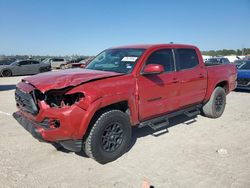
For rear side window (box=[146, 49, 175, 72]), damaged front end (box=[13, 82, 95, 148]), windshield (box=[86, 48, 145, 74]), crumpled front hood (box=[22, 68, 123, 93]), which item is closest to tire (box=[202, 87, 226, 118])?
rear side window (box=[146, 49, 175, 72])

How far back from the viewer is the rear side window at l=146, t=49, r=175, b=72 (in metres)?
5.01

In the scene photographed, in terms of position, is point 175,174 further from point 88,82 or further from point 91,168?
point 88,82

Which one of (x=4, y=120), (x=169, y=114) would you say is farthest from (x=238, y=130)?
(x=4, y=120)

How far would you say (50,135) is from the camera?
3.79 m

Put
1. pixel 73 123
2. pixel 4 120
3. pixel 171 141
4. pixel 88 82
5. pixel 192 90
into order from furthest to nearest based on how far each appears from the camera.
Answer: pixel 4 120
pixel 192 90
pixel 171 141
pixel 88 82
pixel 73 123

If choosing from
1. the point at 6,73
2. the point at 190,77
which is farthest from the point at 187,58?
the point at 6,73

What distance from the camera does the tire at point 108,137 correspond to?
13.1 ft

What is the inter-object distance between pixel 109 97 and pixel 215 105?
154 inches

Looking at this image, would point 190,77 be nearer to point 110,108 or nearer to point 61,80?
point 110,108

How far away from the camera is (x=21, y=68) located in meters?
24.9

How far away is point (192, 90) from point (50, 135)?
3.38 m

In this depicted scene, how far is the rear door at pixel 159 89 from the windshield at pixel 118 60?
266 mm

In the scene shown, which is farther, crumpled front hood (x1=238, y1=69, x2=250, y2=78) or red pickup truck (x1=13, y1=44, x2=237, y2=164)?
crumpled front hood (x1=238, y1=69, x2=250, y2=78)

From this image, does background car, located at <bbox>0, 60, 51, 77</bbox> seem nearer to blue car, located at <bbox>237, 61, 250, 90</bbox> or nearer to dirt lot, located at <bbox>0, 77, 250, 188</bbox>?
blue car, located at <bbox>237, 61, 250, 90</bbox>
